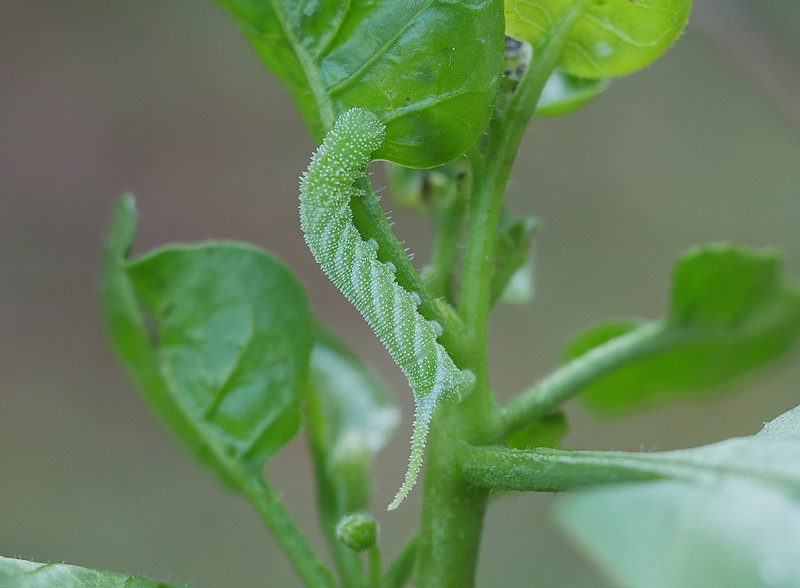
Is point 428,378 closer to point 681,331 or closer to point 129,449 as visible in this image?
point 681,331

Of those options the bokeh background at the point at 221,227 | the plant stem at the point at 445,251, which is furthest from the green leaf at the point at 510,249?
the bokeh background at the point at 221,227

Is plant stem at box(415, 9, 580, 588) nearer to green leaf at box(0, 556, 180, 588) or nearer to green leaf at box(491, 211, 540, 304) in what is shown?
green leaf at box(491, 211, 540, 304)

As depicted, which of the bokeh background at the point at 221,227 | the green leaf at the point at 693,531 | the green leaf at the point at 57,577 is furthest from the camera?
the bokeh background at the point at 221,227

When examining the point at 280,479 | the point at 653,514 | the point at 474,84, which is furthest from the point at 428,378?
the point at 280,479

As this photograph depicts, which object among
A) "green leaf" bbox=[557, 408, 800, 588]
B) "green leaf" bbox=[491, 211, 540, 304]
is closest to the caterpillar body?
"green leaf" bbox=[491, 211, 540, 304]

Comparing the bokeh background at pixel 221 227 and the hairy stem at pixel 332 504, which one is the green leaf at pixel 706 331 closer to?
the hairy stem at pixel 332 504
